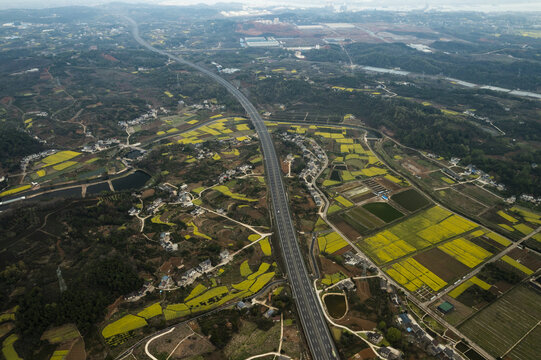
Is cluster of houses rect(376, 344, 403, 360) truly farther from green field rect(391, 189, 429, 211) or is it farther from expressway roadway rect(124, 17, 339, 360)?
green field rect(391, 189, 429, 211)

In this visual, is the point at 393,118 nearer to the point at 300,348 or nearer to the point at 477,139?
the point at 477,139

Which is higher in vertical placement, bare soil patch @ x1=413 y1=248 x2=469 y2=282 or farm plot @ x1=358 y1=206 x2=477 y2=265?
farm plot @ x1=358 y1=206 x2=477 y2=265

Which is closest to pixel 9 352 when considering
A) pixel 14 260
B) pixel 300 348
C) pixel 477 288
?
pixel 14 260

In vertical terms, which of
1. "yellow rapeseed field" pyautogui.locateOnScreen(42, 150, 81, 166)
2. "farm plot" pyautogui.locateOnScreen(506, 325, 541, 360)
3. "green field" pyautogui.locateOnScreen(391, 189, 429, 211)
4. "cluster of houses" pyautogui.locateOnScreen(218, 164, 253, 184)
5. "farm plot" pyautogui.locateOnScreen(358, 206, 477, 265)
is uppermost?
"yellow rapeseed field" pyautogui.locateOnScreen(42, 150, 81, 166)

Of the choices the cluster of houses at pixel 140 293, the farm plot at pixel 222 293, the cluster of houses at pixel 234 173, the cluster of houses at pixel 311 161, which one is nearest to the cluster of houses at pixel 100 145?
the cluster of houses at pixel 234 173

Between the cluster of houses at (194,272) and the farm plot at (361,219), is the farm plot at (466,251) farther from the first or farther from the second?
the cluster of houses at (194,272)

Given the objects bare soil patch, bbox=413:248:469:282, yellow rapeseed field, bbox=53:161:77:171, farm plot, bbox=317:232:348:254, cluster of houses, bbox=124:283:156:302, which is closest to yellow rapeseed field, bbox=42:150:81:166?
yellow rapeseed field, bbox=53:161:77:171
